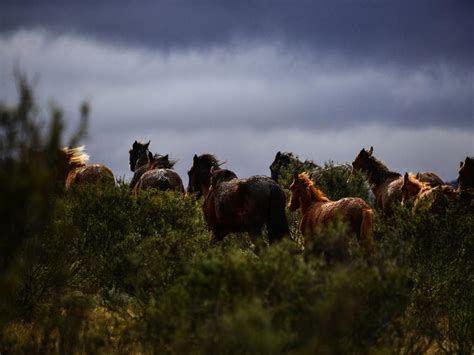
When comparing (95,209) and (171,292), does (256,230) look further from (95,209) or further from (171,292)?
(171,292)

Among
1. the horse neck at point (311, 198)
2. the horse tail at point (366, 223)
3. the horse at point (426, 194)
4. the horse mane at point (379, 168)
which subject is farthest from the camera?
the horse mane at point (379, 168)

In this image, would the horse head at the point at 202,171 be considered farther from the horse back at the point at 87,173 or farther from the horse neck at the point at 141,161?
the horse neck at the point at 141,161

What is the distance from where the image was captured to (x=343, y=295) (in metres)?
5.29

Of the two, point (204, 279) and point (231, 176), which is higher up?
point (231, 176)

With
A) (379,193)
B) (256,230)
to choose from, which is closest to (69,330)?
(256,230)

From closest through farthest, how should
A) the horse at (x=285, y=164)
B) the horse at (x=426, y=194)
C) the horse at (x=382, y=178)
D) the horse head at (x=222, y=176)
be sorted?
the horse at (x=426, y=194)
the horse head at (x=222, y=176)
the horse at (x=382, y=178)
the horse at (x=285, y=164)

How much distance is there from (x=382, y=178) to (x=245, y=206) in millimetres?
9207

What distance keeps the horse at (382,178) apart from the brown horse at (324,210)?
21.6 feet

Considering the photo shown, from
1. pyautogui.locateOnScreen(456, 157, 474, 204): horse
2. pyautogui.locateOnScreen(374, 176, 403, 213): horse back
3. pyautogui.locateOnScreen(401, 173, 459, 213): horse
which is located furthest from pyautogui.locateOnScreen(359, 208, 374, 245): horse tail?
pyautogui.locateOnScreen(374, 176, 403, 213): horse back

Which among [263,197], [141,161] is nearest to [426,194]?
[263,197]

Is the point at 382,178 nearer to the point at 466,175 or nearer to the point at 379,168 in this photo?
the point at 379,168

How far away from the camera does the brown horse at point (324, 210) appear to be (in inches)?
A: 512

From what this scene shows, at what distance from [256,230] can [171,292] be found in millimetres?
9096

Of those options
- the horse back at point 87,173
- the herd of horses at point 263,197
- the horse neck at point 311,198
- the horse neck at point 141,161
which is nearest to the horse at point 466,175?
the herd of horses at point 263,197
